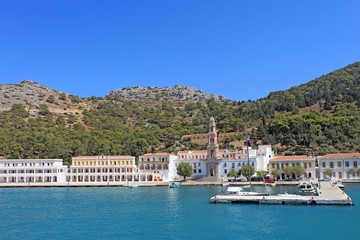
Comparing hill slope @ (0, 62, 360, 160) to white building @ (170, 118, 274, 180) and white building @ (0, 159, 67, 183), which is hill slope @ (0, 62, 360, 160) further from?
white building @ (170, 118, 274, 180)

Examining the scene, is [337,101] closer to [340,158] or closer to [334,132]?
[334,132]

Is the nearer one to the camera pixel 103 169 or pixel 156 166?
pixel 103 169

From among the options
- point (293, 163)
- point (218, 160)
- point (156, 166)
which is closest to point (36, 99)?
point (156, 166)

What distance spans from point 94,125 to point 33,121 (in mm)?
18580

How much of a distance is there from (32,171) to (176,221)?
64.5 meters

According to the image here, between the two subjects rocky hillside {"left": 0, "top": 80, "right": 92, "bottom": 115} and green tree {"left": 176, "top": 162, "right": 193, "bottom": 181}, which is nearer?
green tree {"left": 176, "top": 162, "right": 193, "bottom": 181}

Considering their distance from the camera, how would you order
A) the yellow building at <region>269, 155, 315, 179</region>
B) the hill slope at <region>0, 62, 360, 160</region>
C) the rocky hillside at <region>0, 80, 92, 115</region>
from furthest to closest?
the rocky hillside at <region>0, 80, 92, 115</region>, the hill slope at <region>0, 62, 360, 160</region>, the yellow building at <region>269, 155, 315, 179</region>

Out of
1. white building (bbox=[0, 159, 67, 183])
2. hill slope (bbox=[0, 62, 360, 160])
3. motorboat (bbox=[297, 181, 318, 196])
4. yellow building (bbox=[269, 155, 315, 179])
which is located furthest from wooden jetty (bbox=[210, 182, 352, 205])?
Result: hill slope (bbox=[0, 62, 360, 160])

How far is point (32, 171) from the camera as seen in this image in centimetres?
9531

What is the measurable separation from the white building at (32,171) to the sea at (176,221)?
41379 mm

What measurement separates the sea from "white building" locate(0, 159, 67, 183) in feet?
136

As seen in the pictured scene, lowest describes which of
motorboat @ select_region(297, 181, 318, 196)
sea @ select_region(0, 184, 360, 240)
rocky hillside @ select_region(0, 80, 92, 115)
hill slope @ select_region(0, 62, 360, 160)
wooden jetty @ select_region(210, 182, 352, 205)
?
sea @ select_region(0, 184, 360, 240)

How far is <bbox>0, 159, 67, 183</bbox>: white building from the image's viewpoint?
94938mm

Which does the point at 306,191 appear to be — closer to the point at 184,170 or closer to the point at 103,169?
the point at 184,170
